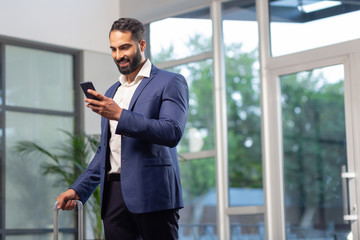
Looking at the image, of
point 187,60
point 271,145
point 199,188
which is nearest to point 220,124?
point 271,145

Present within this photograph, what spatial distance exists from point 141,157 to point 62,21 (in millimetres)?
3965

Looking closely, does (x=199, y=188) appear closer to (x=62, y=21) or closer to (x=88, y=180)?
(x=62, y=21)

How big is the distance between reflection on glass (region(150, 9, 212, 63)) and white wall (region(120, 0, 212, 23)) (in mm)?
74

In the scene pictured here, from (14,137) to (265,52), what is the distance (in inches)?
93.3

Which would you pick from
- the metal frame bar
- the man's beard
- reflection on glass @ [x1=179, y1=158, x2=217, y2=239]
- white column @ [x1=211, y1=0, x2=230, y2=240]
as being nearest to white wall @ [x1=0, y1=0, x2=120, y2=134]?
the metal frame bar

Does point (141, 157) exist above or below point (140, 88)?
below

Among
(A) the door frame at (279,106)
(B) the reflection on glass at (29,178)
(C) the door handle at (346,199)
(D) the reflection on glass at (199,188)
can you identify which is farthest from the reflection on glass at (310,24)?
(D) the reflection on glass at (199,188)

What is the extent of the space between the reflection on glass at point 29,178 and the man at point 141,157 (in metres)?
3.36

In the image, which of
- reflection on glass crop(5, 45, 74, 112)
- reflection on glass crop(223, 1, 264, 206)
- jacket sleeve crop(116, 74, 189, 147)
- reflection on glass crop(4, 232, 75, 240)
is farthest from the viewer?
reflection on glass crop(223, 1, 264, 206)

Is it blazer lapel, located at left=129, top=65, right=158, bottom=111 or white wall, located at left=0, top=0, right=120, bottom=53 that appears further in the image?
white wall, located at left=0, top=0, right=120, bottom=53

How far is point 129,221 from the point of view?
2189mm

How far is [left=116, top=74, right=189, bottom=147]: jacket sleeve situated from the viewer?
79.1 inches

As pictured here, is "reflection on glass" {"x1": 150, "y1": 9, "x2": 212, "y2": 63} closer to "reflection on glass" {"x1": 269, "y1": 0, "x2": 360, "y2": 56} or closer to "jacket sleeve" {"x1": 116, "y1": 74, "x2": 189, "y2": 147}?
"reflection on glass" {"x1": 269, "y1": 0, "x2": 360, "y2": 56}

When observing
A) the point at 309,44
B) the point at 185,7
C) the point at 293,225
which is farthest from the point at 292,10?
the point at 293,225
